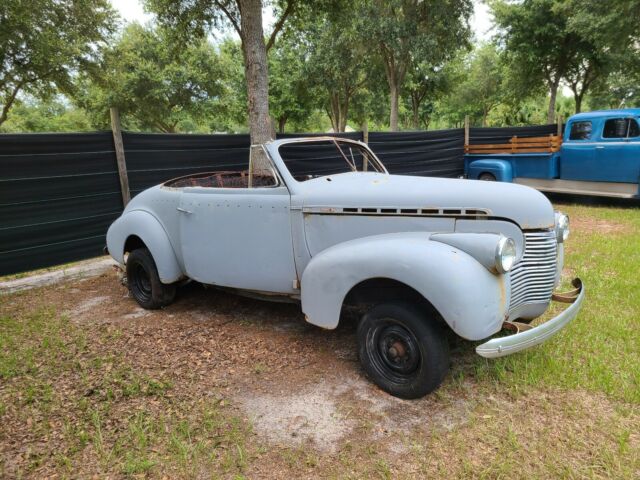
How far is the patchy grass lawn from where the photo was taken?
2.14 metres

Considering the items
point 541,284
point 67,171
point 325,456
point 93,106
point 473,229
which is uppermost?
point 93,106

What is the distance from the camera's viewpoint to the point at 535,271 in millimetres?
2660

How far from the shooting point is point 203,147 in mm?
6949

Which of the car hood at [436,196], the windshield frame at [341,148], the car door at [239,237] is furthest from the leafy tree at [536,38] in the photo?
the car door at [239,237]

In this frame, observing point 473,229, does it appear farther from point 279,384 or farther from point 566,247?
point 566,247

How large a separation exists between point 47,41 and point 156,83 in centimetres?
842

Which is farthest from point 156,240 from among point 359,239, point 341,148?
point 359,239

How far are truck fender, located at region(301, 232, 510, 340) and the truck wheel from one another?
205 mm

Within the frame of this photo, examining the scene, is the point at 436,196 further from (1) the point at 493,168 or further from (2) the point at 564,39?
(2) the point at 564,39

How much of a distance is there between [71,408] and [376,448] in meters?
1.93

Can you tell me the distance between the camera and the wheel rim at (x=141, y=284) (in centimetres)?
438

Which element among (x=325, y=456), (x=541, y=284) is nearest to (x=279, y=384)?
(x=325, y=456)

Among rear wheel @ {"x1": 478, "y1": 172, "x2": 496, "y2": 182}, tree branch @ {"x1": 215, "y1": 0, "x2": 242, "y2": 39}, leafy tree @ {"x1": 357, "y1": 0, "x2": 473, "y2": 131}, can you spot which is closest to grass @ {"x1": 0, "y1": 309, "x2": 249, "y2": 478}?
tree branch @ {"x1": 215, "y1": 0, "x2": 242, "y2": 39}

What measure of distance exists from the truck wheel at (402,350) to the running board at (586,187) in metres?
8.04
